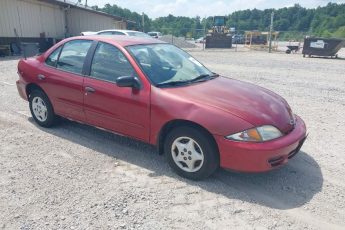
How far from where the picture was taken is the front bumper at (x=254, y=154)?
323 cm

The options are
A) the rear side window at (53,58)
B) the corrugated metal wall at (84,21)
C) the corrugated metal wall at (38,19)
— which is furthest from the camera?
→ the corrugated metal wall at (84,21)

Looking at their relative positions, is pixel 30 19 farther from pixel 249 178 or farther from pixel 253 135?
pixel 253 135

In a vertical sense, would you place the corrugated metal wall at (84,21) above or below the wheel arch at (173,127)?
above

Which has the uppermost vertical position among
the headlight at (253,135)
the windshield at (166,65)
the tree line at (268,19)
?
the tree line at (268,19)

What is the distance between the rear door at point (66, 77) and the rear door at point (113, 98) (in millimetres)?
205

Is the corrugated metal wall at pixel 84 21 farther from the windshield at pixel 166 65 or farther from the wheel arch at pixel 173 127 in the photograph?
the wheel arch at pixel 173 127

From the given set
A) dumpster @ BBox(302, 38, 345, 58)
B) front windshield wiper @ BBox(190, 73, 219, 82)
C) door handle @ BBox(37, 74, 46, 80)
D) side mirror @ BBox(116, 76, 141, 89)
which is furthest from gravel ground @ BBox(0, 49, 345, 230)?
dumpster @ BBox(302, 38, 345, 58)

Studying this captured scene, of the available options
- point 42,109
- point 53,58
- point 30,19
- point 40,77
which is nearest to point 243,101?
point 53,58

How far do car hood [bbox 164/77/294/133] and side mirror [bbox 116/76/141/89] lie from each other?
39 centimetres

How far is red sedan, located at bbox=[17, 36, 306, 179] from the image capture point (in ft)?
10.9

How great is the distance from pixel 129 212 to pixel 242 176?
1.55m

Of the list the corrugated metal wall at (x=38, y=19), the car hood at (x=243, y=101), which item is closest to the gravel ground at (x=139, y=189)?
the car hood at (x=243, y=101)

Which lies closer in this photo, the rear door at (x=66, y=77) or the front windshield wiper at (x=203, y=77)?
the front windshield wiper at (x=203, y=77)

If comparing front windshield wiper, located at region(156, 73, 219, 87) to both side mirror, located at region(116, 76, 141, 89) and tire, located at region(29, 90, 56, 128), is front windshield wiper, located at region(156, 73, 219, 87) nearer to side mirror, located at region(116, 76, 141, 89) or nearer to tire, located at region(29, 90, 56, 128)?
side mirror, located at region(116, 76, 141, 89)
